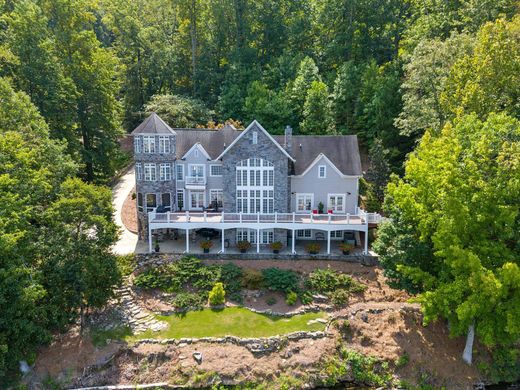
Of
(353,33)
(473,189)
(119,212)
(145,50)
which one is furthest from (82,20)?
(473,189)

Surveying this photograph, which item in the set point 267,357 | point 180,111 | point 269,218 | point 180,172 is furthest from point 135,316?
point 180,111

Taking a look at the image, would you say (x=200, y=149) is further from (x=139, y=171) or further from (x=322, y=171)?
(x=322, y=171)

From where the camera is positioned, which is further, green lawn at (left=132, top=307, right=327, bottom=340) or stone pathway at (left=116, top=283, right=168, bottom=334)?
stone pathway at (left=116, top=283, right=168, bottom=334)

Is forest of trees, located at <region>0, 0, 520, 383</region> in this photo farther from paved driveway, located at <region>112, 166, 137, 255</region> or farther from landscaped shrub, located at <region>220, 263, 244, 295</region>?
landscaped shrub, located at <region>220, 263, 244, 295</region>

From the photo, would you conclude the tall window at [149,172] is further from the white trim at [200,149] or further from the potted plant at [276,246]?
the potted plant at [276,246]

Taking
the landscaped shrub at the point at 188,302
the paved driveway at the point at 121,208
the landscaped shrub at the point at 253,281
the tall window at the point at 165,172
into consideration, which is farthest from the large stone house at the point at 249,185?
the landscaped shrub at the point at 188,302

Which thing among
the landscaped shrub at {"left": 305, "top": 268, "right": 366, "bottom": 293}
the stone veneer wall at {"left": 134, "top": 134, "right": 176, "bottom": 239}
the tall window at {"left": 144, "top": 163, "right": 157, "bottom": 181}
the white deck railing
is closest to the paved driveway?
the stone veneer wall at {"left": 134, "top": 134, "right": 176, "bottom": 239}
